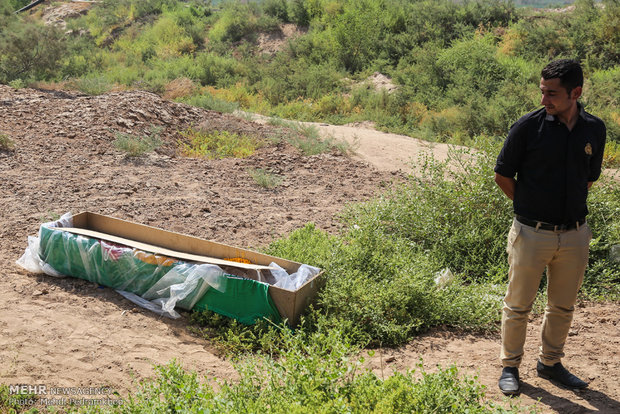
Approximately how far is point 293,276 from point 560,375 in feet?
6.56

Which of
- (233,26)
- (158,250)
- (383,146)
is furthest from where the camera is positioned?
(233,26)

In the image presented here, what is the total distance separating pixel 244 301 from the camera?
4.21 meters

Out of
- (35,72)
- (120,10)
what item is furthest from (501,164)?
(120,10)

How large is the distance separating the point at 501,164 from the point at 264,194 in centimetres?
439

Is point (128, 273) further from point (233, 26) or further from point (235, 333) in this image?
point (233, 26)

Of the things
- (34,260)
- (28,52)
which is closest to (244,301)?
(34,260)

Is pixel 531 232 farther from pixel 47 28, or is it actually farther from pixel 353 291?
pixel 47 28

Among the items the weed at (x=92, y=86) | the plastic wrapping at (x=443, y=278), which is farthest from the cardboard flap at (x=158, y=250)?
the weed at (x=92, y=86)

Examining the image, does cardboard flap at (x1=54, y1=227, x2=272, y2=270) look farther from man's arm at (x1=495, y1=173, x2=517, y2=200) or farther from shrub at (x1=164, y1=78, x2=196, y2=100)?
shrub at (x1=164, y1=78, x2=196, y2=100)

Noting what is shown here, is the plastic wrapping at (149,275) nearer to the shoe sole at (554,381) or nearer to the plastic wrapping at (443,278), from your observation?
the plastic wrapping at (443,278)

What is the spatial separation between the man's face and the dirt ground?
5.36 ft

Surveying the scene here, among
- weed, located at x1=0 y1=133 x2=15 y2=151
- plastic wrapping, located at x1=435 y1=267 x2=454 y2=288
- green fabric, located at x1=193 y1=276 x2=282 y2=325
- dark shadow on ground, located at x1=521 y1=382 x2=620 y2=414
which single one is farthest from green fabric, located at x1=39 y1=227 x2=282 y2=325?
weed, located at x1=0 y1=133 x2=15 y2=151

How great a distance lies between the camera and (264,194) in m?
7.25

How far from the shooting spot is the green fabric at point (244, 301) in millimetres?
4133
